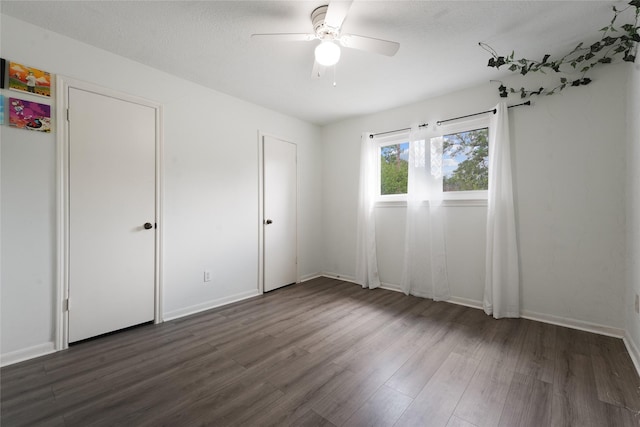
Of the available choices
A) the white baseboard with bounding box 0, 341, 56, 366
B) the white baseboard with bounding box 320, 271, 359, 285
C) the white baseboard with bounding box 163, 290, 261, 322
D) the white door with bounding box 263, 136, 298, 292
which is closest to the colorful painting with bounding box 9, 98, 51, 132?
the white baseboard with bounding box 0, 341, 56, 366

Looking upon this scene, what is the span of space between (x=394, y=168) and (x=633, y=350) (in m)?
2.80

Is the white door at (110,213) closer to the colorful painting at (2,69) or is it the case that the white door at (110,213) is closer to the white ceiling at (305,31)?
the colorful painting at (2,69)

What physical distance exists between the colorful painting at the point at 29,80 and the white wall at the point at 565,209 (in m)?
3.87

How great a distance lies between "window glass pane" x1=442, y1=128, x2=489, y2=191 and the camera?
3047 mm

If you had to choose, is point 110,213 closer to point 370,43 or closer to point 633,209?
point 370,43

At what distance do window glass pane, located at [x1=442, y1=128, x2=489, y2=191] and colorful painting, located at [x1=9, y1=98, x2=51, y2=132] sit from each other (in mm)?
3909

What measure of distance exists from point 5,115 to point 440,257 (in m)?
4.20

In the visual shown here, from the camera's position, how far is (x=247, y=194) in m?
3.45

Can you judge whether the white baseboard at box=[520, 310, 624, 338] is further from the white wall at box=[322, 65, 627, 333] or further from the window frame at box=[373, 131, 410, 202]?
the window frame at box=[373, 131, 410, 202]

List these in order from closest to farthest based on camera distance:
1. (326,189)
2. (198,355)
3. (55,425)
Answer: (55,425) < (198,355) < (326,189)

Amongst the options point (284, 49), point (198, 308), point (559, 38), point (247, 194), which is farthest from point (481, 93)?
point (198, 308)

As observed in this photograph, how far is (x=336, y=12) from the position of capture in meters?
1.62

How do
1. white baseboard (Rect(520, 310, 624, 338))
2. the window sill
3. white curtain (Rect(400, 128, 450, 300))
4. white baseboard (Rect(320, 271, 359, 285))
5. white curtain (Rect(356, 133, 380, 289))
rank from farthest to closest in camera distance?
white baseboard (Rect(320, 271, 359, 285)) < white curtain (Rect(356, 133, 380, 289)) < white curtain (Rect(400, 128, 450, 300)) < the window sill < white baseboard (Rect(520, 310, 624, 338))

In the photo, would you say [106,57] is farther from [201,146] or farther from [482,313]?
[482,313]
